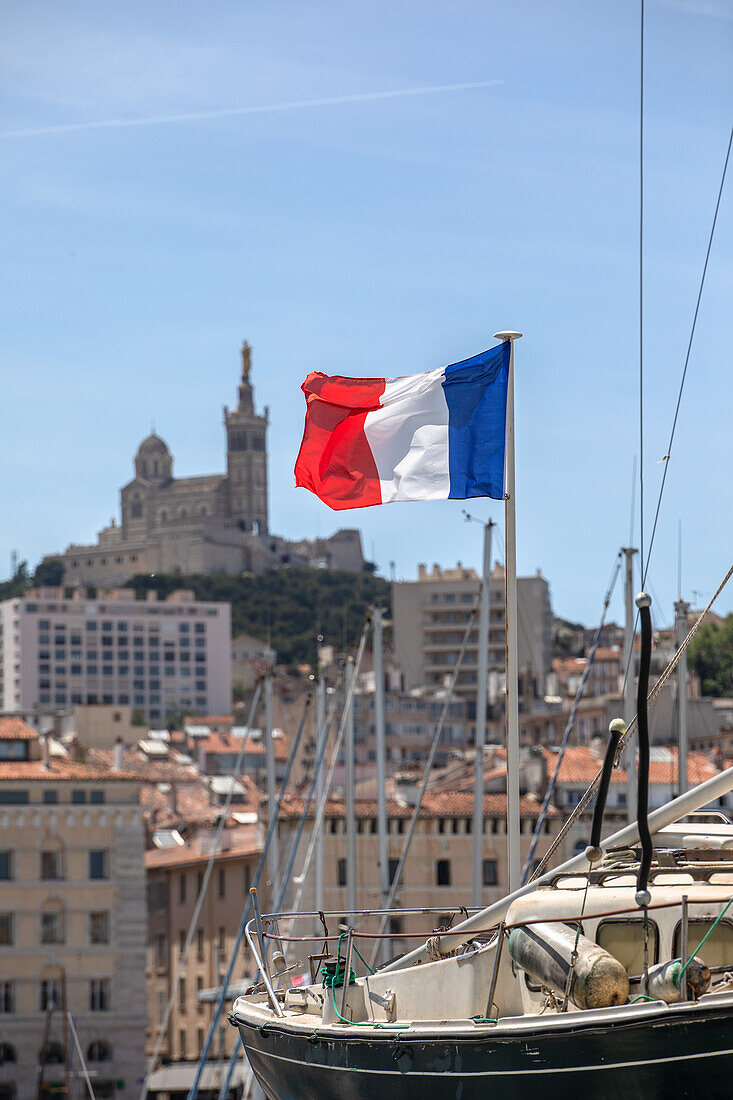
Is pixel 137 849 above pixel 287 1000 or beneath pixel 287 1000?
beneath

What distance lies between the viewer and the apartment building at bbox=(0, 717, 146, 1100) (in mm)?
57031

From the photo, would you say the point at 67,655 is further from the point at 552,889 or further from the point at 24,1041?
the point at 552,889

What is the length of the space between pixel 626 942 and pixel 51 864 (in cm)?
4793

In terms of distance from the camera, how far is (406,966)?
1661 centimetres

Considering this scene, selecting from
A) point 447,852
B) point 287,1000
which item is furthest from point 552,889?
point 447,852

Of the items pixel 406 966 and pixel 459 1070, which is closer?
pixel 459 1070

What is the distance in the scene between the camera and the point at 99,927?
58.5m

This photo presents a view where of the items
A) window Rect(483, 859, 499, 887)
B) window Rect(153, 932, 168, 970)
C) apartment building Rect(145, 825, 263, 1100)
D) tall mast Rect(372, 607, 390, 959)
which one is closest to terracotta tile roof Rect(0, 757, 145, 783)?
apartment building Rect(145, 825, 263, 1100)

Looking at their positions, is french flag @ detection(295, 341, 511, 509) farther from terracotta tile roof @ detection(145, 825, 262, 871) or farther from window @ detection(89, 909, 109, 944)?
terracotta tile roof @ detection(145, 825, 262, 871)

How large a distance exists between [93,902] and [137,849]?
2.31 meters

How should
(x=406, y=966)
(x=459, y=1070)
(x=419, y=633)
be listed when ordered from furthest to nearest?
(x=419, y=633)
(x=406, y=966)
(x=459, y=1070)

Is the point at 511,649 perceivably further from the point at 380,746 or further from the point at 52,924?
the point at 52,924

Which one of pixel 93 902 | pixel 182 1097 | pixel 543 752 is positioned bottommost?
pixel 182 1097

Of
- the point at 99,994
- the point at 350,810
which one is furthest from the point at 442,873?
the point at 350,810
